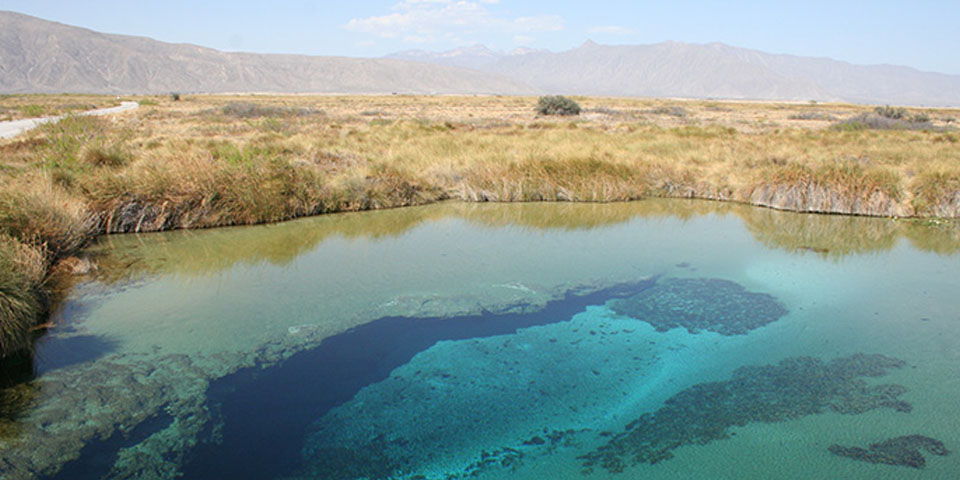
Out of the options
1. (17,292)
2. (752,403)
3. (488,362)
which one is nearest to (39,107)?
(17,292)

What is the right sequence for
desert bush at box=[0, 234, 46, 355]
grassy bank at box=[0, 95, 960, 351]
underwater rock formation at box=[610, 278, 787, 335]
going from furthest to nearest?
grassy bank at box=[0, 95, 960, 351], underwater rock formation at box=[610, 278, 787, 335], desert bush at box=[0, 234, 46, 355]

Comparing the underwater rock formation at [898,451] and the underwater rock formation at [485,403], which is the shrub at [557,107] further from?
the underwater rock formation at [898,451]

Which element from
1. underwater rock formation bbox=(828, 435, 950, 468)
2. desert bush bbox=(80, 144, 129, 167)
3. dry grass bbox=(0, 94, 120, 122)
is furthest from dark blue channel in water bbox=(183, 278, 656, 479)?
dry grass bbox=(0, 94, 120, 122)

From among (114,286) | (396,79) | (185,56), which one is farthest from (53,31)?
(114,286)

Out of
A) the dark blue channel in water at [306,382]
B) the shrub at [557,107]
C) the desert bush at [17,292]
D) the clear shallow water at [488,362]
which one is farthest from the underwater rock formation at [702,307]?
the shrub at [557,107]

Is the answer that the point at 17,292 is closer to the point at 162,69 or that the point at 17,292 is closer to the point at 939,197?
the point at 939,197

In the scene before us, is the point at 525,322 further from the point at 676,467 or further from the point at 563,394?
the point at 676,467

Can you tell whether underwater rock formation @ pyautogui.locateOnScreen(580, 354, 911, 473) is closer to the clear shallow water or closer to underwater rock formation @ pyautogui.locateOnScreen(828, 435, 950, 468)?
the clear shallow water

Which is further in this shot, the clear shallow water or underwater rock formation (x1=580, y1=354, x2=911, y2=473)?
underwater rock formation (x1=580, y1=354, x2=911, y2=473)
